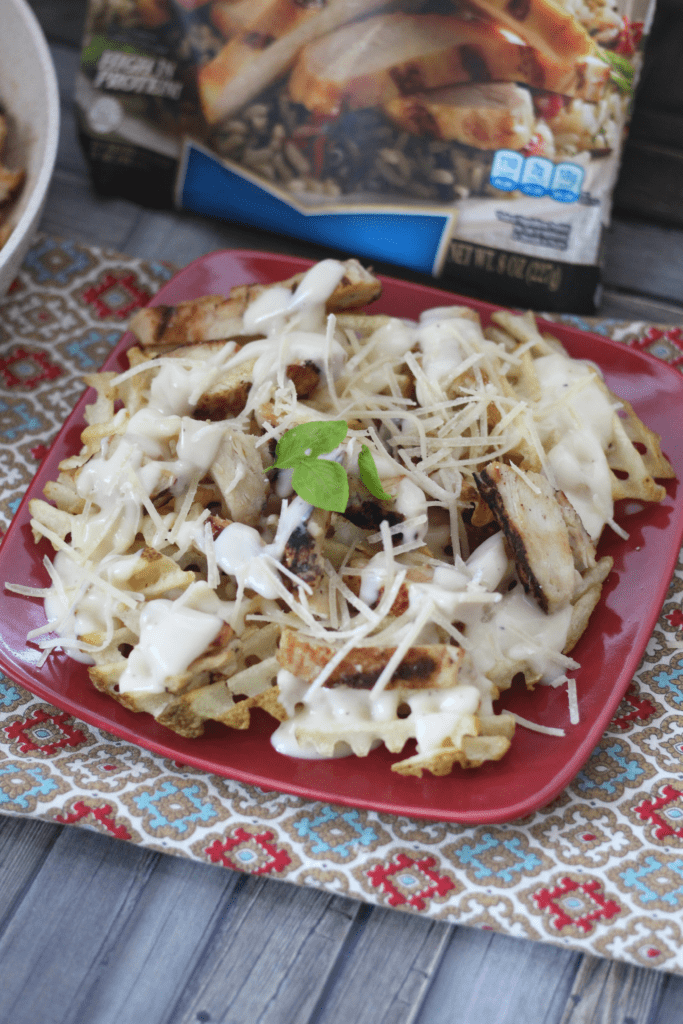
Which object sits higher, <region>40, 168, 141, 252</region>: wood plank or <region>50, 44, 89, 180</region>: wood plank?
<region>50, 44, 89, 180</region>: wood plank

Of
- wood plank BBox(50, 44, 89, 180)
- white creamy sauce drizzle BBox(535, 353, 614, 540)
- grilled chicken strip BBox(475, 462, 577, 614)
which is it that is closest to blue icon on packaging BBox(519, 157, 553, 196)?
white creamy sauce drizzle BBox(535, 353, 614, 540)

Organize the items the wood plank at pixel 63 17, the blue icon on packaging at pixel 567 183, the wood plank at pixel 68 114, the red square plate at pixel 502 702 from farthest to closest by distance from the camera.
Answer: the wood plank at pixel 63 17, the wood plank at pixel 68 114, the blue icon on packaging at pixel 567 183, the red square plate at pixel 502 702

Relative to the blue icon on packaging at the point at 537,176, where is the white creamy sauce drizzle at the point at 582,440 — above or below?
below

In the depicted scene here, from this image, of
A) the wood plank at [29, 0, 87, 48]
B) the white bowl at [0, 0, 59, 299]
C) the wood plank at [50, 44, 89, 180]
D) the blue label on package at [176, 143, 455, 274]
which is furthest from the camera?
the wood plank at [29, 0, 87, 48]

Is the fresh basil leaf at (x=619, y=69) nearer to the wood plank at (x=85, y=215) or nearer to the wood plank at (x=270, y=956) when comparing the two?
the wood plank at (x=85, y=215)

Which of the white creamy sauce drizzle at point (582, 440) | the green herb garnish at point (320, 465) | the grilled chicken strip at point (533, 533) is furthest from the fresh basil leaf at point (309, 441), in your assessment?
the white creamy sauce drizzle at point (582, 440)

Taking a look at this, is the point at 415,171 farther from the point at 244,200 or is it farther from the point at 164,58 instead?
the point at 164,58

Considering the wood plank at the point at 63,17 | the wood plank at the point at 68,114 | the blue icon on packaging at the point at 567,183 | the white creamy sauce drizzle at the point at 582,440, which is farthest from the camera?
the wood plank at the point at 63,17

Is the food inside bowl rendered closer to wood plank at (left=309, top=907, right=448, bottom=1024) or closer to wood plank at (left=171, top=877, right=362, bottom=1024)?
wood plank at (left=171, top=877, right=362, bottom=1024)
